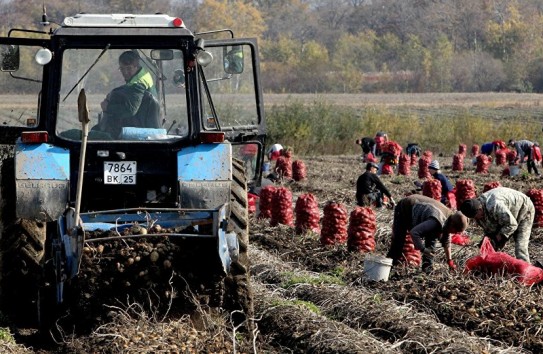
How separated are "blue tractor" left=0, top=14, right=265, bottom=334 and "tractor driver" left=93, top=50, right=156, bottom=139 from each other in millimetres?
11

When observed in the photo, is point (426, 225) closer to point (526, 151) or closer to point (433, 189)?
point (433, 189)

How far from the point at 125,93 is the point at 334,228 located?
5584 mm

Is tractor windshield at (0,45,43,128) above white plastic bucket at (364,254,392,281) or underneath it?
above

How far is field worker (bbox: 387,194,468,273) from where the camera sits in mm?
11062

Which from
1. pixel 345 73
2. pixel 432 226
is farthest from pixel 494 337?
pixel 345 73

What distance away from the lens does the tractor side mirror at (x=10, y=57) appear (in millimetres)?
9203

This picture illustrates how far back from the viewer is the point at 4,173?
29.3 ft

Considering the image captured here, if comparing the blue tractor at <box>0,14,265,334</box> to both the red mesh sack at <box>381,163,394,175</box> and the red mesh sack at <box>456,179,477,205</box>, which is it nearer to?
the red mesh sack at <box>456,179,477,205</box>

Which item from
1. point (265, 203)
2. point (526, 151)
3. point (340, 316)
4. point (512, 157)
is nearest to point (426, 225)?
point (340, 316)

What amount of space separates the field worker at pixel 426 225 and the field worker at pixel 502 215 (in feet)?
0.73

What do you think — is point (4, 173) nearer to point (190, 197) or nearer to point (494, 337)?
point (190, 197)

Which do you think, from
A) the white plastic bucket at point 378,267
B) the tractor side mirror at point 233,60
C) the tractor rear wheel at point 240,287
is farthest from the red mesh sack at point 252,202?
the tractor rear wheel at point 240,287

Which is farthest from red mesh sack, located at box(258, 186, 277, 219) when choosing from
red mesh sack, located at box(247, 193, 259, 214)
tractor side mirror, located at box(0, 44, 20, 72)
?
tractor side mirror, located at box(0, 44, 20, 72)

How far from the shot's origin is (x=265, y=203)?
17250 millimetres
